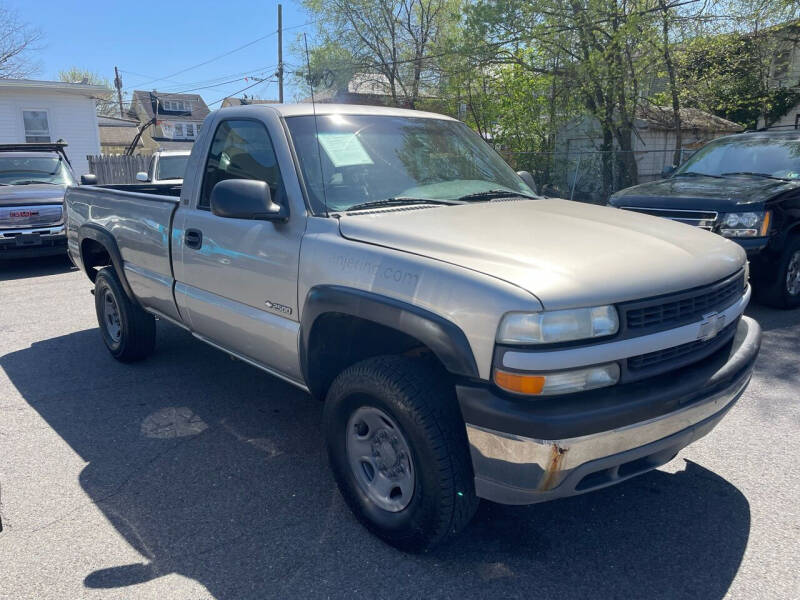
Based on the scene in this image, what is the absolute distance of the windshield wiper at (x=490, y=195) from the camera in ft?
11.7

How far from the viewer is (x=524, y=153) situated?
53.5 feet

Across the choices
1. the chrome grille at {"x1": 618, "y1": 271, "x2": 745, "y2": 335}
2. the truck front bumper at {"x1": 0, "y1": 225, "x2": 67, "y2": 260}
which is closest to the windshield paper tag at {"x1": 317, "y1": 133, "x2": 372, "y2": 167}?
the chrome grille at {"x1": 618, "y1": 271, "x2": 745, "y2": 335}

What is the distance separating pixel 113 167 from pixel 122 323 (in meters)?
16.9

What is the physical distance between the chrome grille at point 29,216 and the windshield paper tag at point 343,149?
8118 millimetres

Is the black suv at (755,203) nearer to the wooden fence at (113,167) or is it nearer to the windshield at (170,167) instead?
the windshield at (170,167)

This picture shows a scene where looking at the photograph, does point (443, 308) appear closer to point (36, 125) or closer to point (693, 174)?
point (693, 174)

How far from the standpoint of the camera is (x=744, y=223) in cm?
618

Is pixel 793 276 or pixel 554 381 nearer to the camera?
pixel 554 381

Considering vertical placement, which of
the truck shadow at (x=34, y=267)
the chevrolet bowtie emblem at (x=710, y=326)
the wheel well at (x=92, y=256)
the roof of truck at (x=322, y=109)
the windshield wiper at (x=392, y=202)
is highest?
the roof of truck at (x=322, y=109)

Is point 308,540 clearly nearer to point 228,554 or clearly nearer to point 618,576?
point 228,554

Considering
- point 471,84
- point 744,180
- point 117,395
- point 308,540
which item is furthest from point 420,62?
point 308,540

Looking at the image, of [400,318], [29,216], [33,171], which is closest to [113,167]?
→ [33,171]

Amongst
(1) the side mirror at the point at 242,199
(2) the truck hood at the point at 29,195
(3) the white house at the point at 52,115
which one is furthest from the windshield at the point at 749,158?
(3) the white house at the point at 52,115

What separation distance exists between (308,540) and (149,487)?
1.06 metres
